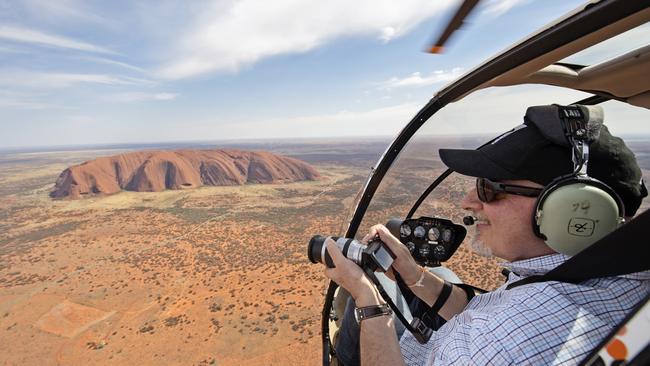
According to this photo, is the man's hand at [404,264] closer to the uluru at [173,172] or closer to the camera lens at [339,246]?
the camera lens at [339,246]

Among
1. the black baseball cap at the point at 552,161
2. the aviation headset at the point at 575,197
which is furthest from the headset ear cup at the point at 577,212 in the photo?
the black baseball cap at the point at 552,161

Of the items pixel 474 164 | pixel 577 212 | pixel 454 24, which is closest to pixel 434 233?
pixel 474 164

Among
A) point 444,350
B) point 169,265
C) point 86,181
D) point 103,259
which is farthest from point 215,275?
point 86,181

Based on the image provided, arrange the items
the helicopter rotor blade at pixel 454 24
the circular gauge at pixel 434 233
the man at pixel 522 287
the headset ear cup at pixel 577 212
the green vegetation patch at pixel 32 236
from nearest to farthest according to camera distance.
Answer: the helicopter rotor blade at pixel 454 24 < the man at pixel 522 287 < the headset ear cup at pixel 577 212 < the circular gauge at pixel 434 233 < the green vegetation patch at pixel 32 236

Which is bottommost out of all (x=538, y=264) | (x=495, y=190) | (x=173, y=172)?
(x=173, y=172)

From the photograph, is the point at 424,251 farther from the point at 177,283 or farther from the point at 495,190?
the point at 177,283

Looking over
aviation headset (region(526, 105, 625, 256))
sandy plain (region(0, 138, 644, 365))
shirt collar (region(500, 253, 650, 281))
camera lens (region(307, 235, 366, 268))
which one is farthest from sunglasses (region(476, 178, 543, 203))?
sandy plain (region(0, 138, 644, 365))

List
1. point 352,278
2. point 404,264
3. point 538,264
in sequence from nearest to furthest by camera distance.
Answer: point 538,264 < point 352,278 < point 404,264

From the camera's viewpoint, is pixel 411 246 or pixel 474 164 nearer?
pixel 474 164

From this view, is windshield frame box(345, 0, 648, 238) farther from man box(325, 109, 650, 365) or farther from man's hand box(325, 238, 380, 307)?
man's hand box(325, 238, 380, 307)
